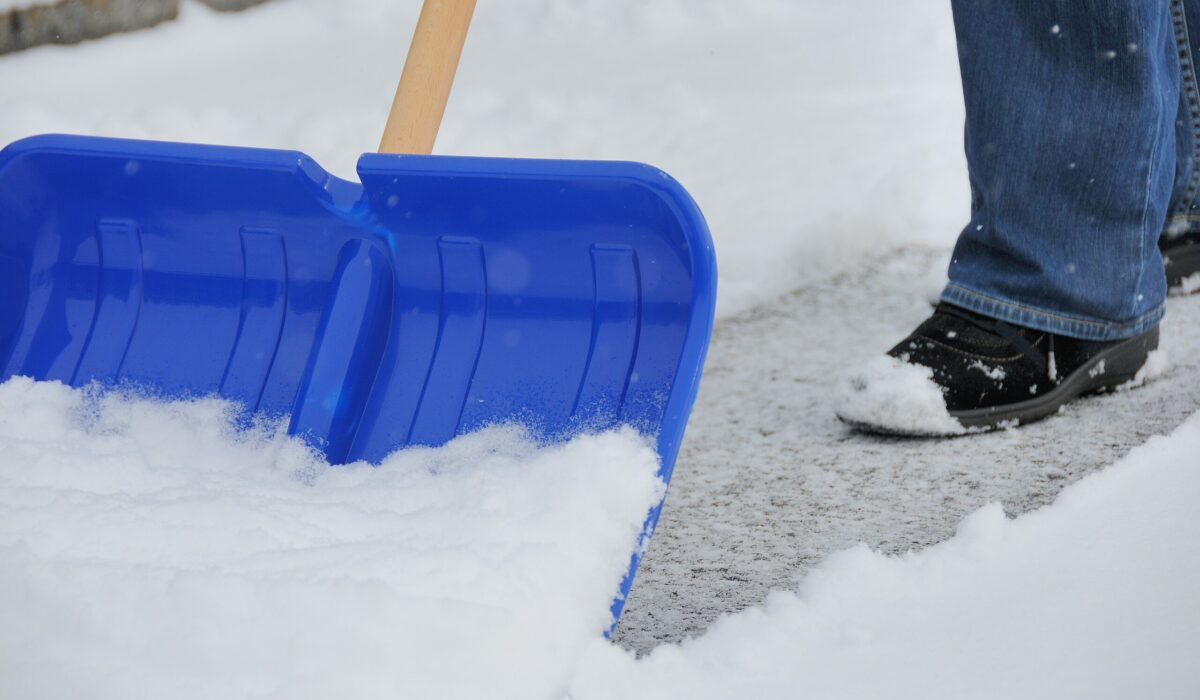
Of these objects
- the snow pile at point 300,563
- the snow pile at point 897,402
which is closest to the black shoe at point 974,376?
the snow pile at point 897,402

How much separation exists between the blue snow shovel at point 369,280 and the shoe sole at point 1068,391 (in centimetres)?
51

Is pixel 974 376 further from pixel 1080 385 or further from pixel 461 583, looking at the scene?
pixel 461 583

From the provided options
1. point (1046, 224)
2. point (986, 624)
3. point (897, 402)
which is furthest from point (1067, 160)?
point (986, 624)

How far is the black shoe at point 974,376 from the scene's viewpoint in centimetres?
154

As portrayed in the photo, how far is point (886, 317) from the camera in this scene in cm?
207

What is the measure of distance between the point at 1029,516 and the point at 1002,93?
0.61 m

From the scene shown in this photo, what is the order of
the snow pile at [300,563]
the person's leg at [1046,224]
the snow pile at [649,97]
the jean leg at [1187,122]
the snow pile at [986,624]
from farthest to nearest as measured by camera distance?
the snow pile at [649,97], the jean leg at [1187,122], the person's leg at [1046,224], the snow pile at [986,624], the snow pile at [300,563]

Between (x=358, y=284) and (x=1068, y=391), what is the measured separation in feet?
3.23

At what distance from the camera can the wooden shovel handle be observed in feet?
4.60

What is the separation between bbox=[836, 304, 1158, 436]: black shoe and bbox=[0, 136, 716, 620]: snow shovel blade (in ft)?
1.55

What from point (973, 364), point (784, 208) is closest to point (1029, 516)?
point (973, 364)

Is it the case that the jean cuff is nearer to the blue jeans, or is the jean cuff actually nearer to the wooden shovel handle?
the blue jeans

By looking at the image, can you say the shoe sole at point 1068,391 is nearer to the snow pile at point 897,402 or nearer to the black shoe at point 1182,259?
the snow pile at point 897,402

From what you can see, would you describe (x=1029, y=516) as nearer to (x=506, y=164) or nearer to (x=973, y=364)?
(x=973, y=364)
